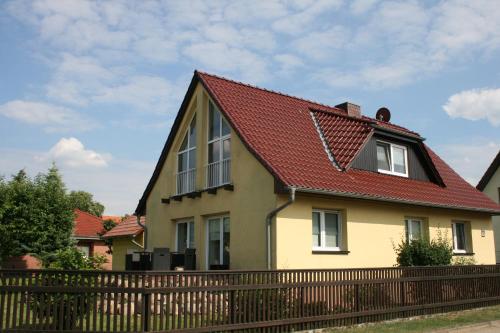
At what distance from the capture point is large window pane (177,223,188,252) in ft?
55.6

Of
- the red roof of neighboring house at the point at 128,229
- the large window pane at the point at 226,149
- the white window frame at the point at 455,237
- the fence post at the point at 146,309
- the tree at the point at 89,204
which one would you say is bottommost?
the fence post at the point at 146,309

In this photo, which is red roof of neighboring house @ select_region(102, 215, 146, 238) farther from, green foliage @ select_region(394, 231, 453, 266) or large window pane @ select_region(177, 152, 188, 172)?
green foliage @ select_region(394, 231, 453, 266)

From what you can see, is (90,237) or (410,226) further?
(90,237)

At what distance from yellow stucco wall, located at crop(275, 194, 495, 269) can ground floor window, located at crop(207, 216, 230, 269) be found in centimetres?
255

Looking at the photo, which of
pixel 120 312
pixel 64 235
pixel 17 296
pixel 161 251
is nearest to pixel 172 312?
pixel 120 312

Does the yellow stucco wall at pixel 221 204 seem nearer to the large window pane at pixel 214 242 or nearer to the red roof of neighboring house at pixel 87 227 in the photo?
the large window pane at pixel 214 242

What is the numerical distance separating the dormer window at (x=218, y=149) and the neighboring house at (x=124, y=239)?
1062cm

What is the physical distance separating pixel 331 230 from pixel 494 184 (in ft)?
58.7

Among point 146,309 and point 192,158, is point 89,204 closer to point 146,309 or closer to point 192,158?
point 192,158

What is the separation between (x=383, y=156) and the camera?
17.3 m

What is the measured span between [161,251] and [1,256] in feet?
51.9

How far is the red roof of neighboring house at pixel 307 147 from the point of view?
13359mm

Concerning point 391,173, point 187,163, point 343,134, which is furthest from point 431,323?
point 187,163

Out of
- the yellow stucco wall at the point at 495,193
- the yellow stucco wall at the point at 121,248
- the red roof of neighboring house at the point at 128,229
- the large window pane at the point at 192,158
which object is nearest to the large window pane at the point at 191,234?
the large window pane at the point at 192,158
